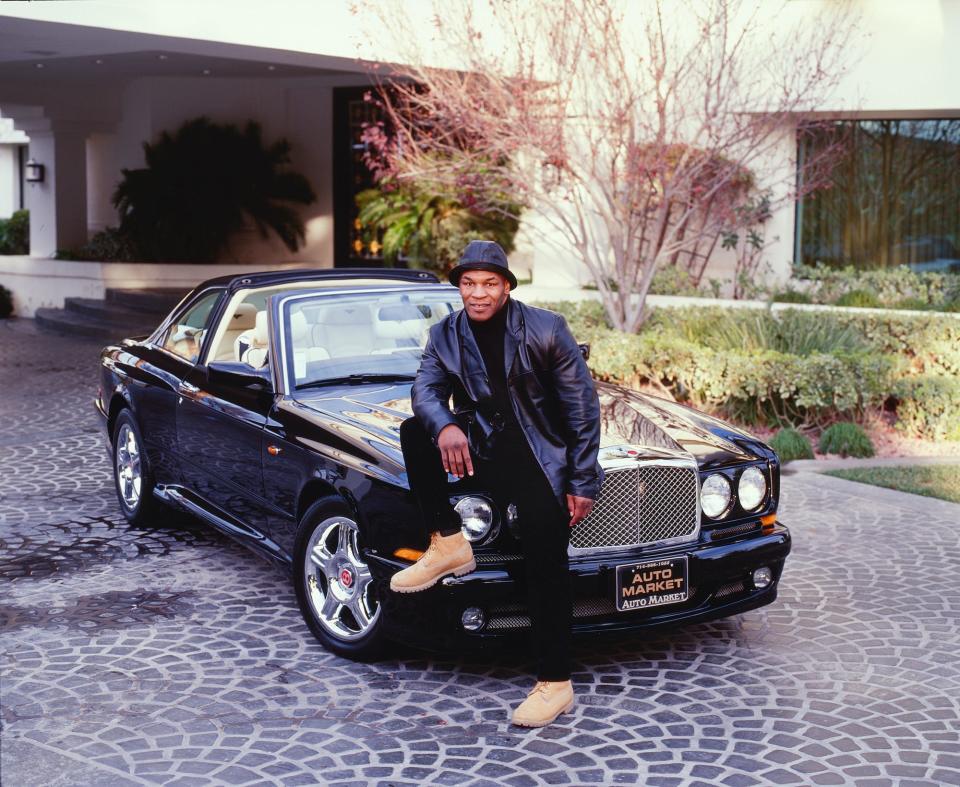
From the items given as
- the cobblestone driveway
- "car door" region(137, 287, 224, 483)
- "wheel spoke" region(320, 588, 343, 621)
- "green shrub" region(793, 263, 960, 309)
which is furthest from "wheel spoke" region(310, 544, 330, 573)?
"green shrub" region(793, 263, 960, 309)

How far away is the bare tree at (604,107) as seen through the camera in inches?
501

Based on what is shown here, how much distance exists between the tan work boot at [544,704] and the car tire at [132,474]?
3425 millimetres

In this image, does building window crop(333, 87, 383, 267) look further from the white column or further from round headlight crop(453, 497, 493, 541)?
round headlight crop(453, 497, 493, 541)

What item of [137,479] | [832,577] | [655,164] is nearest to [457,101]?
[655,164]

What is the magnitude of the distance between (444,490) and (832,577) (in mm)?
2869

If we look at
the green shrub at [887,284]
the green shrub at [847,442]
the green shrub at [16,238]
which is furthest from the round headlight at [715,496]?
the green shrub at [16,238]

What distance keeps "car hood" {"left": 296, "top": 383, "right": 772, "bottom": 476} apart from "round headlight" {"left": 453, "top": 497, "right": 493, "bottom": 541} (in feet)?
0.98

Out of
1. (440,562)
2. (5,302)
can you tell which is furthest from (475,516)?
(5,302)

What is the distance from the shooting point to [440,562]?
4770 millimetres

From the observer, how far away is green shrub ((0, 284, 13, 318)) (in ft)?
73.6

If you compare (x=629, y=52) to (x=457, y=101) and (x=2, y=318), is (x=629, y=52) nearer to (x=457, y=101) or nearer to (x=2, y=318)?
(x=457, y=101)

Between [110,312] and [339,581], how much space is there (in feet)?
49.3

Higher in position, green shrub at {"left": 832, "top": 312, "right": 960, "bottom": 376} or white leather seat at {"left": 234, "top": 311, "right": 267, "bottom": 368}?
white leather seat at {"left": 234, "top": 311, "right": 267, "bottom": 368}

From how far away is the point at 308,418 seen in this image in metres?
5.73
